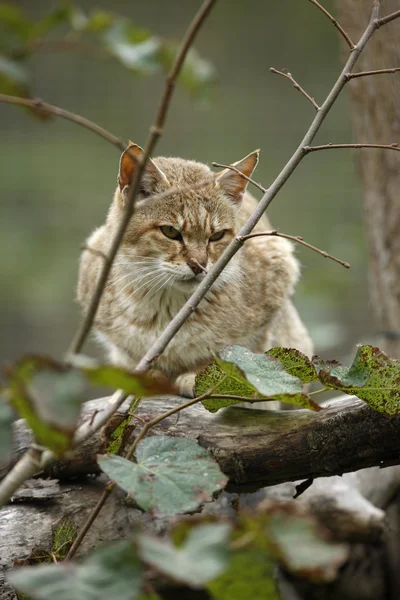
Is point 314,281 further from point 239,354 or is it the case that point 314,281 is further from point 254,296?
point 239,354

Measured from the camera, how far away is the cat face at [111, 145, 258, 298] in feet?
8.04

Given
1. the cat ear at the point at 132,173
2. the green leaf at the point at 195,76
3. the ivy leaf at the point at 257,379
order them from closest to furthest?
the ivy leaf at the point at 257,379 < the green leaf at the point at 195,76 < the cat ear at the point at 132,173

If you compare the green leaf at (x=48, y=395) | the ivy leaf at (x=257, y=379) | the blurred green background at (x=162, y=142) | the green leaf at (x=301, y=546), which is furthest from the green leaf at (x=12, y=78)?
the blurred green background at (x=162, y=142)

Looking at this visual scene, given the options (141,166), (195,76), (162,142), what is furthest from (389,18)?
(162,142)

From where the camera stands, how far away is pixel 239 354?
1399mm

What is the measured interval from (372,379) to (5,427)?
81 centimetres

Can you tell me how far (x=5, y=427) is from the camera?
34.4 inches

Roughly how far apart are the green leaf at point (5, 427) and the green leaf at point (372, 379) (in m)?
0.72

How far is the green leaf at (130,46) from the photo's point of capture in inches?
63.7

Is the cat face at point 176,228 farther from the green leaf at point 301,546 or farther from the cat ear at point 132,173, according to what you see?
the green leaf at point 301,546

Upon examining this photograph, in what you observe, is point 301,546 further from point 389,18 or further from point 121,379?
point 389,18

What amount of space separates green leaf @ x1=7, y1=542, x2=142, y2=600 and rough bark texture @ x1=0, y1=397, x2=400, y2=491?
0.81 m

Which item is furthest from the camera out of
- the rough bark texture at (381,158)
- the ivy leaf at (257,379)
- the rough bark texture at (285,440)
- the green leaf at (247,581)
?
the rough bark texture at (381,158)

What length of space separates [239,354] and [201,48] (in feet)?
23.2
